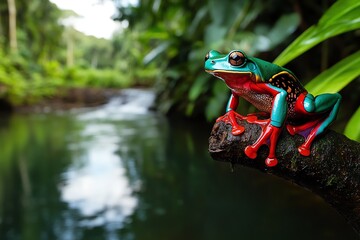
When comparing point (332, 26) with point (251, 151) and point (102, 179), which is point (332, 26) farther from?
point (102, 179)

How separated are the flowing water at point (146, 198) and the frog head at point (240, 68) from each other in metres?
1.85

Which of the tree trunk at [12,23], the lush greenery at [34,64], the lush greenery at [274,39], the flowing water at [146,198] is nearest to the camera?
the lush greenery at [274,39]

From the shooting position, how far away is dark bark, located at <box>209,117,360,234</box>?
0.63 meters

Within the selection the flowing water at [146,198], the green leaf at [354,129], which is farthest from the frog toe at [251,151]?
the flowing water at [146,198]

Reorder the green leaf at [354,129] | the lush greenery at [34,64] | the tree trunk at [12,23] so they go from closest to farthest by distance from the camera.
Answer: the green leaf at [354,129]
the lush greenery at [34,64]
the tree trunk at [12,23]

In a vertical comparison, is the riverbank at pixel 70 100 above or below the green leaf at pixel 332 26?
below

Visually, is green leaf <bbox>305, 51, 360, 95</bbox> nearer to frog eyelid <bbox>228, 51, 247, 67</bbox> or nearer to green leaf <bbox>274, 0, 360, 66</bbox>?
green leaf <bbox>274, 0, 360, 66</bbox>

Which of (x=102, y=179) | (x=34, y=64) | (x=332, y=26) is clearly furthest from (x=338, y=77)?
(x=34, y=64)

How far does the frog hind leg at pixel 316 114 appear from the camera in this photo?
2.05 ft

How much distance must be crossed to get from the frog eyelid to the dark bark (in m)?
0.11

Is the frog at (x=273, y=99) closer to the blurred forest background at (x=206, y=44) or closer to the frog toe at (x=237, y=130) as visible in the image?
the frog toe at (x=237, y=130)

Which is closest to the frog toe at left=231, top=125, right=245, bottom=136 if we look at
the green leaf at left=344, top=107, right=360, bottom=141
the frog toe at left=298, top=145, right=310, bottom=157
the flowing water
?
the frog toe at left=298, top=145, right=310, bottom=157

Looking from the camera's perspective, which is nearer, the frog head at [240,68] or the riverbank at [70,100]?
the frog head at [240,68]

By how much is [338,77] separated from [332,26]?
0.14 meters
